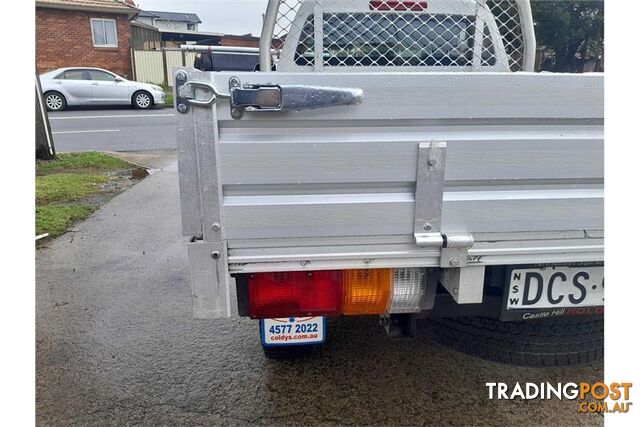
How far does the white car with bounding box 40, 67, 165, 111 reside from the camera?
14.4 metres

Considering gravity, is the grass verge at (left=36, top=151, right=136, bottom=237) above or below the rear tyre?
above

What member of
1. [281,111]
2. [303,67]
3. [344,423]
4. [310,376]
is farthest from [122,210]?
[281,111]

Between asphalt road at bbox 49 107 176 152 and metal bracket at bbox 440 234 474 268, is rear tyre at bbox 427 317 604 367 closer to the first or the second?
metal bracket at bbox 440 234 474 268

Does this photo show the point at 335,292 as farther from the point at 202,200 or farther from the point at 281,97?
the point at 281,97

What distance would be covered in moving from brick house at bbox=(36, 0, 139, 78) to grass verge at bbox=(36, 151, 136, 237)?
42.8 feet

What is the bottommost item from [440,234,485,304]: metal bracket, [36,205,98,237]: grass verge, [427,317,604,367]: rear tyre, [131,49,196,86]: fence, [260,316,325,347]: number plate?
[427,317,604,367]: rear tyre

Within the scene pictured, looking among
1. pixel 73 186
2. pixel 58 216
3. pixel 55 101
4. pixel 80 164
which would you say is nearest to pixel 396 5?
pixel 58 216

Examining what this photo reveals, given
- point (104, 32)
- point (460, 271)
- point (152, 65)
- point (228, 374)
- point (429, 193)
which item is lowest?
point (228, 374)

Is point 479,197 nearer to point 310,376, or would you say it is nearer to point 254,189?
point 254,189

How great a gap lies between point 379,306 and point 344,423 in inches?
28.6

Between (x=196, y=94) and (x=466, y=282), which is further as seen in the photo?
(x=466, y=282)

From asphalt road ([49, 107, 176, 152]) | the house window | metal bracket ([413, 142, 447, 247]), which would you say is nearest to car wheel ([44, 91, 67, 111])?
asphalt road ([49, 107, 176, 152])

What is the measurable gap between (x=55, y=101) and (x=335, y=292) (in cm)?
1563

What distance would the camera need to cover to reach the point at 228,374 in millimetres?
2564
